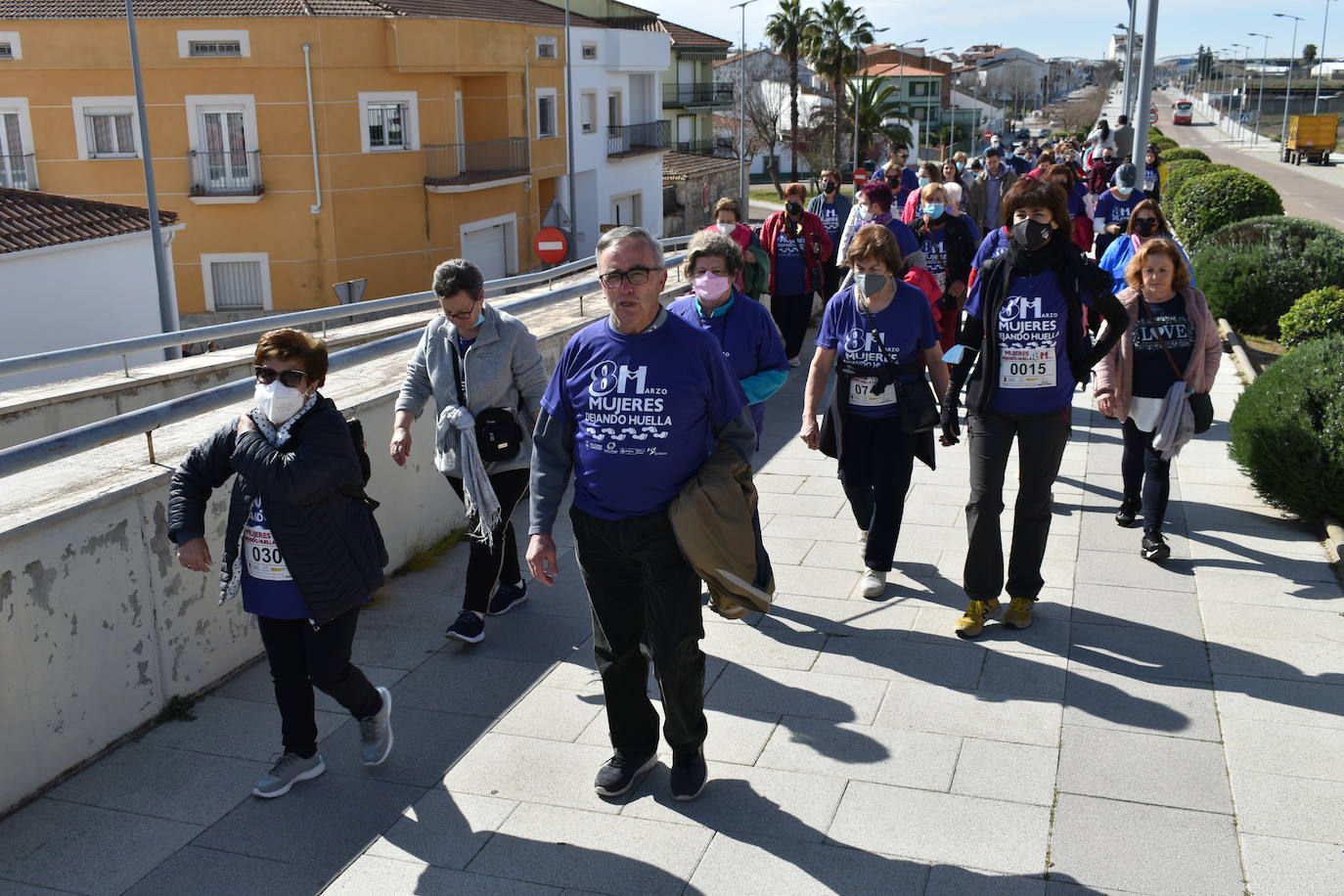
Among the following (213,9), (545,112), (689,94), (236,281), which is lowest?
(236,281)

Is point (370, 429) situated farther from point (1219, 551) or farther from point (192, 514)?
point (1219, 551)

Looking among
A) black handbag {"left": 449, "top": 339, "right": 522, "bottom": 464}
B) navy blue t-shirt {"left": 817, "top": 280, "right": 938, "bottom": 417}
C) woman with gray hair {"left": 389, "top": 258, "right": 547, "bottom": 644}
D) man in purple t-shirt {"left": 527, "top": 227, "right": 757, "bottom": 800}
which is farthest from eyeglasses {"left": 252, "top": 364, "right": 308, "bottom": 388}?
navy blue t-shirt {"left": 817, "top": 280, "right": 938, "bottom": 417}

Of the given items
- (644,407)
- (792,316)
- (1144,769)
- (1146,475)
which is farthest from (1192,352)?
(792,316)

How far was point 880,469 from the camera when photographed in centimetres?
613

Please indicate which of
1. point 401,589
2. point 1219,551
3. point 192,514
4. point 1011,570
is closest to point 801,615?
point 1011,570

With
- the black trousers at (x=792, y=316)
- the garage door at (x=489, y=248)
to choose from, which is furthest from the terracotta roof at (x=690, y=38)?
the black trousers at (x=792, y=316)

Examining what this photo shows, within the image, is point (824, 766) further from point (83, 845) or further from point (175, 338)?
point (175, 338)

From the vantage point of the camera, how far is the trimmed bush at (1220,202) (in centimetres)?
1967

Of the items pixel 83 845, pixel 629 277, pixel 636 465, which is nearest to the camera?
pixel 629 277

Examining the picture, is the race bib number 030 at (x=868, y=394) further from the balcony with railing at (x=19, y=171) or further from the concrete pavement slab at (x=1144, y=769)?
the balcony with railing at (x=19, y=171)

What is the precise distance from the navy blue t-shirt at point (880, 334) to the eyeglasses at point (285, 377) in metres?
2.70

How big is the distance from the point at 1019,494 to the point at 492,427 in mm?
2325

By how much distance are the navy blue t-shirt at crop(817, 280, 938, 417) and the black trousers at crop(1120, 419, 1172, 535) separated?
153 cm

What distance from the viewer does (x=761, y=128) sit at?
83.2 meters
